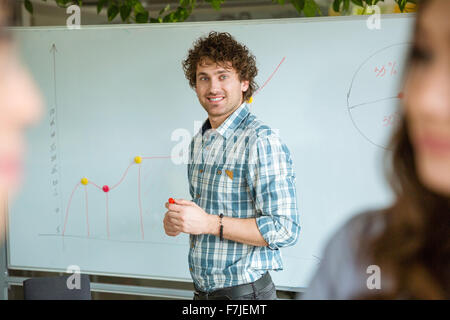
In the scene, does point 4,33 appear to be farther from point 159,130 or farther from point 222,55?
point 159,130

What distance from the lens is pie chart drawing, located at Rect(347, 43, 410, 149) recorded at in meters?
1.01

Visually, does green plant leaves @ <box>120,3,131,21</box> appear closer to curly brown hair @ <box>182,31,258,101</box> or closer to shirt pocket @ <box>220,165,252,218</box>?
curly brown hair @ <box>182,31,258,101</box>

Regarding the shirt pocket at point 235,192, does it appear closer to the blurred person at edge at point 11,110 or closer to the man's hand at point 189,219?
the man's hand at point 189,219

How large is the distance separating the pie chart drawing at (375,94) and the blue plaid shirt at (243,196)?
1.00ft

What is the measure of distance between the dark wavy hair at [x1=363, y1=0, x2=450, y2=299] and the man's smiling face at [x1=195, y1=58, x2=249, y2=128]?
A: 57 cm

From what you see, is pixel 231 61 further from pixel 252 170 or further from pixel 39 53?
pixel 39 53

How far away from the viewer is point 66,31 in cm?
118

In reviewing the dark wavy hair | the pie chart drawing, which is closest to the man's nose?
the pie chart drawing

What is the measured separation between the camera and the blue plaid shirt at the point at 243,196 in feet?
2.51

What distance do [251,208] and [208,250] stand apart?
120 mm

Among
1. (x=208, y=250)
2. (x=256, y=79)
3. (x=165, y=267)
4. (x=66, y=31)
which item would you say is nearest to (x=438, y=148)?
(x=208, y=250)

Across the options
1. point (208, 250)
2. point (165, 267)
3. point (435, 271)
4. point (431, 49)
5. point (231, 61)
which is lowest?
point (165, 267)

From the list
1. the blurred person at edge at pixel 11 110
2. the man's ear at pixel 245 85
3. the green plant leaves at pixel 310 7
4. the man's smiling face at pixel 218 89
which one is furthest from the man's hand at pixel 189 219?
the green plant leaves at pixel 310 7

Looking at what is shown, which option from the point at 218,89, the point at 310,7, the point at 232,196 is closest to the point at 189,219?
the point at 232,196
